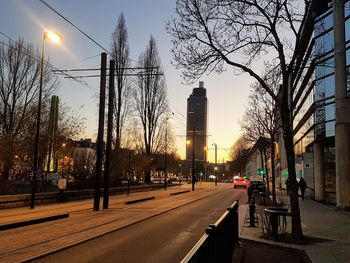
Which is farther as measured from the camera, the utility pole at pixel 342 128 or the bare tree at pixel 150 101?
the bare tree at pixel 150 101

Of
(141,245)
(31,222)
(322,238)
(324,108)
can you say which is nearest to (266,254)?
(322,238)

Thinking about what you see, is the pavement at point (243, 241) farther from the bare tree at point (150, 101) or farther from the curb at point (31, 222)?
the bare tree at point (150, 101)

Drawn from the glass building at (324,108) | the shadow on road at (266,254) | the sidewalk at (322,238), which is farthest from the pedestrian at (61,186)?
the shadow on road at (266,254)

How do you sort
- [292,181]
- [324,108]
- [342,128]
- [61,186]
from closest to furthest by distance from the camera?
[292,181] → [342,128] → [61,186] → [324,108]

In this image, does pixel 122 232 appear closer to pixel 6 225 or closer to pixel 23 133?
pixel 6 225

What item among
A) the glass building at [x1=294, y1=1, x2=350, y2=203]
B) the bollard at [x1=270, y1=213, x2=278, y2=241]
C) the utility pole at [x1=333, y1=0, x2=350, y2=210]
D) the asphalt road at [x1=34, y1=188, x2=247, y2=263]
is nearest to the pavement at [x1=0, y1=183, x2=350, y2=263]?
the bollard at [x1=270, y1=213, x2=278, y2=241]

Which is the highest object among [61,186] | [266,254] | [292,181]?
[292,181]

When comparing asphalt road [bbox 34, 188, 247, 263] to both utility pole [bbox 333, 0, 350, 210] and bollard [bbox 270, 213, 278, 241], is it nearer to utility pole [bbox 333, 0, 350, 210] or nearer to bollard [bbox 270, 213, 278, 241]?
bollard [bbox 270, 213, 278, 241]

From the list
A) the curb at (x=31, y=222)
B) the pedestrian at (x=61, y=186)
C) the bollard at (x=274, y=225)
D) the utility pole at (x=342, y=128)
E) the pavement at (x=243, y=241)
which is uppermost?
the utility pole at (x=342, y=128)

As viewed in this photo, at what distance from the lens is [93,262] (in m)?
10.2

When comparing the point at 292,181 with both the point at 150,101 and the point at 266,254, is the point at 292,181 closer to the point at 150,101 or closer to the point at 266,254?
the point at 266,254

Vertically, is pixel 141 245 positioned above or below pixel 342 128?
below

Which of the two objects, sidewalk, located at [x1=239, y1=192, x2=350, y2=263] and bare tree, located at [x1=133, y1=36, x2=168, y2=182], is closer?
sidewalk, located at [x1=239, y1=192, x2=350, y2=263]

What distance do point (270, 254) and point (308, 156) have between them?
3047 centimetres
